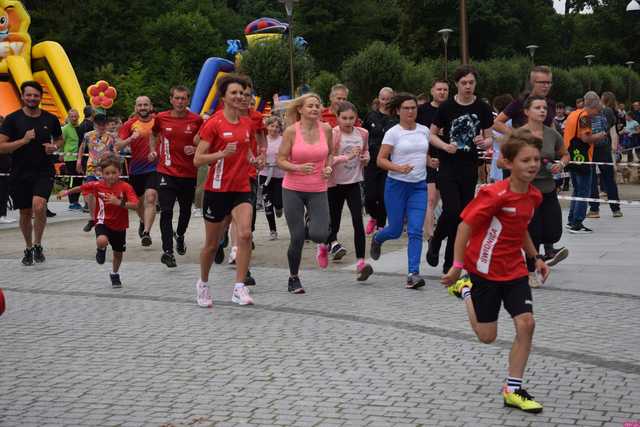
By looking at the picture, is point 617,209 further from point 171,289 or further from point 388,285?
point 171,289

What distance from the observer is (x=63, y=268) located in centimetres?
1222

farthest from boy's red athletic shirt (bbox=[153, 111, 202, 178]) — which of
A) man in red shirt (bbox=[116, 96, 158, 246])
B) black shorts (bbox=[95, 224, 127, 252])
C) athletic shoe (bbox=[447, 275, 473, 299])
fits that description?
athletic shoe (bbox=[447, 275, 473, 299])

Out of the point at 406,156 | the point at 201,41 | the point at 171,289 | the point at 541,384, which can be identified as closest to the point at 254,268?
the point at 171,289

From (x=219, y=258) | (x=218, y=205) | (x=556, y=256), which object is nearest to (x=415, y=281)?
(x=556, y=256)

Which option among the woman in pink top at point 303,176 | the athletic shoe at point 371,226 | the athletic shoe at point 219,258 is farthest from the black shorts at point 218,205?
the athletic shoe at point 371,226

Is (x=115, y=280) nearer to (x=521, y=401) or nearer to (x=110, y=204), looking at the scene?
(x=110, y=204)

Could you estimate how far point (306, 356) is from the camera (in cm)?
698

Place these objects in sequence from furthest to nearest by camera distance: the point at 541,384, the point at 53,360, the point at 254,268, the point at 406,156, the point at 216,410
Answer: the point at 254,268
the point at 406,156
the point at 53,360
the point at 541,384
the point at 216,410

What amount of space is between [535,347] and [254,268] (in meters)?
5.16

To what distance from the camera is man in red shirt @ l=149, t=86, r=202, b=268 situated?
38.3ft

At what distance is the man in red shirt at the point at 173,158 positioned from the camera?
1166 centimetres

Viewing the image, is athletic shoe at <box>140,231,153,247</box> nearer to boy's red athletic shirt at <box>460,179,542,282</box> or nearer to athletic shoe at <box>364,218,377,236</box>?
athletic shoe at <box>364,218,377,236</box>

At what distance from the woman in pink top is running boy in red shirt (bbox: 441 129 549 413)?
4.05m

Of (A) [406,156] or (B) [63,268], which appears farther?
(B) [63,268]
